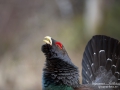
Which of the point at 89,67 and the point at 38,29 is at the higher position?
the point at 38,29

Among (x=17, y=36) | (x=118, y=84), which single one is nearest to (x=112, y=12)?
(x=118, y=84)

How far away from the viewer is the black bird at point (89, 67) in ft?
2.49

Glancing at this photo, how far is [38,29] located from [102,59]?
1.11ft

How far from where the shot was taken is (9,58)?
3.31 ft

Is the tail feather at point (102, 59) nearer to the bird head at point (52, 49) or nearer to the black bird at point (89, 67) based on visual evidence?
the black bird at point (89, 67)

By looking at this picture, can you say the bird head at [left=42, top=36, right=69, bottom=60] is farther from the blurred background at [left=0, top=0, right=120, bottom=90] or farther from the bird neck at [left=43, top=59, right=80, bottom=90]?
the blurred background at [left=0, top=0, right=120, bottom=90]

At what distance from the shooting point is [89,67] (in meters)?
0.92

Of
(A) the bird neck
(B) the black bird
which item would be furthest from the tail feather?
(A) the bird neck

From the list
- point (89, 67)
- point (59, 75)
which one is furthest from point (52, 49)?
point (89, 67)

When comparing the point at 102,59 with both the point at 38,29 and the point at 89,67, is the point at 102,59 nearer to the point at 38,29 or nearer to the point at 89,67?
the point at 89,67

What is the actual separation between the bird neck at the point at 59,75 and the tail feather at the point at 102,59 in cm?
15

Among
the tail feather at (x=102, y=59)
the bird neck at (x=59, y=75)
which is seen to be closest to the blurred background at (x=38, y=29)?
the tail feather at (x=102, y=59)

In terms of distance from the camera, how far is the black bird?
76 cm

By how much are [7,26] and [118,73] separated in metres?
0.55
